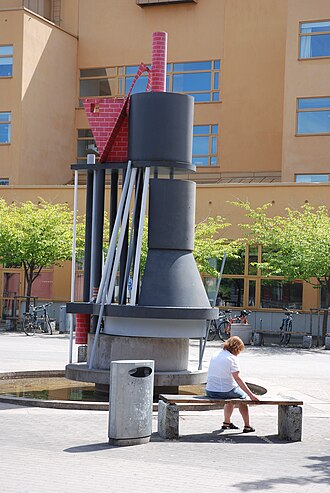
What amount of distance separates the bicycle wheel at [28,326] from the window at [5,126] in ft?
43.4

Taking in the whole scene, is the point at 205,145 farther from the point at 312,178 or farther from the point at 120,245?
the point at 120,245

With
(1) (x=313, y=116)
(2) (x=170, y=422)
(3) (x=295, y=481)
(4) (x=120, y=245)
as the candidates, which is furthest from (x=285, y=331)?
(3) (x=295, y=481)

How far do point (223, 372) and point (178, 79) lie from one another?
117 ft

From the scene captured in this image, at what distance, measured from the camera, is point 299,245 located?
30641 mm

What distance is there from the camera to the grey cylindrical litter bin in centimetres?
1085

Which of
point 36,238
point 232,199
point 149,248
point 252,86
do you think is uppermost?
point 252,86

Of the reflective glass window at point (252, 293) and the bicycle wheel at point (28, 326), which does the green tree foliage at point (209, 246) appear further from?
the bicycle wheel at point (28, 326)

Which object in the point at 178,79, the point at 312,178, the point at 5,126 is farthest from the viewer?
the point at 178,79

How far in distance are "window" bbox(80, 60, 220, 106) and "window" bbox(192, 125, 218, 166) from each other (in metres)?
1.40

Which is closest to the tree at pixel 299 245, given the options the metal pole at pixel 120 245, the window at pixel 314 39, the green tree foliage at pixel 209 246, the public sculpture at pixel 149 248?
the green tree foliage at pixel 209 246

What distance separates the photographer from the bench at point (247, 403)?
37.6ft

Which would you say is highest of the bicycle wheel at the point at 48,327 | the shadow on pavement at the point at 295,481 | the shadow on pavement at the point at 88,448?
the shadow on pavement at the point at 295,481

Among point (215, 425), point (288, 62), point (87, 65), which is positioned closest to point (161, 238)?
point (215, 425)

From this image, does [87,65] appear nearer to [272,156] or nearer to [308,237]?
[272,156]
